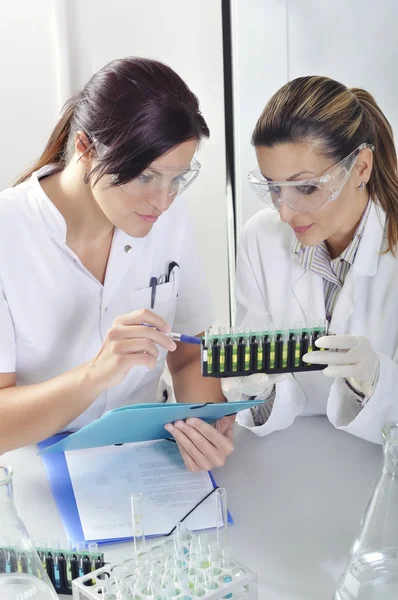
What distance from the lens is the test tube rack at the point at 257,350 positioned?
60.7 inches

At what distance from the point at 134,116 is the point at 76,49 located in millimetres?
1927

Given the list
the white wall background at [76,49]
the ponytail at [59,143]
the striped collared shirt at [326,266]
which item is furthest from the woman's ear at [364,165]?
the white wall background at [76,49]

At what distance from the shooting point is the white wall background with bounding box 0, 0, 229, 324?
10.5 feet

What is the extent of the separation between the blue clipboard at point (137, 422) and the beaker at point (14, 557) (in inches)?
17.9

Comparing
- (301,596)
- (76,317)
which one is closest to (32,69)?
(76,317)

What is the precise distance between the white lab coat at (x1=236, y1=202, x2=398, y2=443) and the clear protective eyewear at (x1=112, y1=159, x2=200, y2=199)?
0.50 meters

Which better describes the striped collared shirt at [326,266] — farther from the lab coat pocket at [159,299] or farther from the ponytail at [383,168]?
the lab coat pocket at [159,299]

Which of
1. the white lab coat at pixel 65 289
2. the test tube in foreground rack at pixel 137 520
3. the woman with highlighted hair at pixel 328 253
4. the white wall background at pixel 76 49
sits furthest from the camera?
the white wall background at pixel 76 49

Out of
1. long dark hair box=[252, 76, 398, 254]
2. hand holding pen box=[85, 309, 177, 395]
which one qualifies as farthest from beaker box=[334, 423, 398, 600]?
long dark hair box=[252, 76, 398, 254]

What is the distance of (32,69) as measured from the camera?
10.6 feet

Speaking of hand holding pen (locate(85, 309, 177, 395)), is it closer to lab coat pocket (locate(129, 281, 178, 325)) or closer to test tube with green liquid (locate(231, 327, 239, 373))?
test tube with green liquid (locate(231, 327, 239, 373))

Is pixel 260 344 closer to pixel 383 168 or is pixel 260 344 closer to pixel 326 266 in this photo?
pixel 326 266

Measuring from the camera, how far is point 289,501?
146 cm

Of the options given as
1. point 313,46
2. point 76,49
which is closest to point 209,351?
point 313,46
